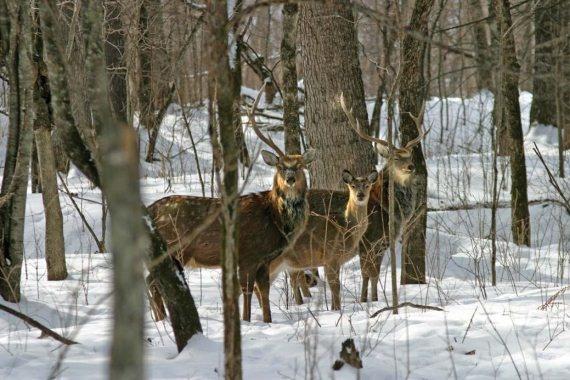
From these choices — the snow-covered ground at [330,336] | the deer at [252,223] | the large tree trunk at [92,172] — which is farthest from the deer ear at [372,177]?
the large tree trunk at [92,172]

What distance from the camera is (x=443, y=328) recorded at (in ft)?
16.9

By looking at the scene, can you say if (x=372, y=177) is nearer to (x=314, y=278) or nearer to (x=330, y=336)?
(x=314, y=278)

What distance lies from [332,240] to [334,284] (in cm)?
76

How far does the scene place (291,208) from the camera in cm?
732

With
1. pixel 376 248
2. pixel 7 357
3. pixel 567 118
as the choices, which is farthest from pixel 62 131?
pixel 567 118

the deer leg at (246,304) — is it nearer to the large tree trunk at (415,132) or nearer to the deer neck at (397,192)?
the large tree trunk at (415,132)

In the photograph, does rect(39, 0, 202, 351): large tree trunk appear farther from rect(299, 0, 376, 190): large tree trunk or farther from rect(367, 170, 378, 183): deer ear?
rect(299, 0, 376, 190): large tree trunk

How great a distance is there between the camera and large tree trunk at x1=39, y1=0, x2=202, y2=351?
14.0 ft

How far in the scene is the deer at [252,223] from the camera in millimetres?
7270

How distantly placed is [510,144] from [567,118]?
7648 mm

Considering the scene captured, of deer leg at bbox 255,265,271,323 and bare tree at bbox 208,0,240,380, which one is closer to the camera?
bare tree at bbox 208,0,240,380

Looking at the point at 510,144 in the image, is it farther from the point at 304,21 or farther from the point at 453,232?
the point at 304,21

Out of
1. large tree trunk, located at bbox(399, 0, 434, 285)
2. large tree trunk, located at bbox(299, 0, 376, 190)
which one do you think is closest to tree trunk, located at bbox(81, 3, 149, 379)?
large tree trunk, located at bbox(399, 0, 434, 285)

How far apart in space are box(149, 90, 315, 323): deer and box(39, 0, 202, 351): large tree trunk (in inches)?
102
